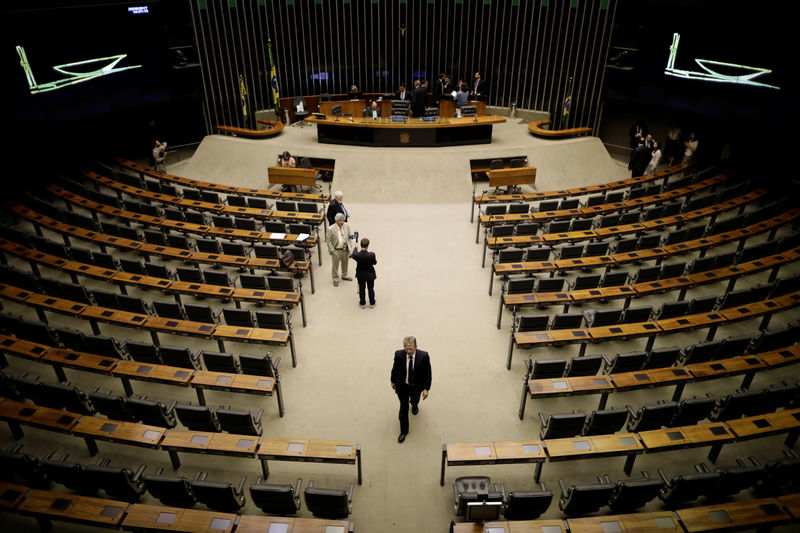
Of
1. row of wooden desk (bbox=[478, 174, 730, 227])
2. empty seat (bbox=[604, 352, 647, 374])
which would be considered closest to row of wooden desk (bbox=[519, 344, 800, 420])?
empty seat (bbox=[604, 352, 647, 374])

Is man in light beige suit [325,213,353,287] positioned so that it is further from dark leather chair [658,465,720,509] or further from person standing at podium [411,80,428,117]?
person standing at podium [411,80,428,117]

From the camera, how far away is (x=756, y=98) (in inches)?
441

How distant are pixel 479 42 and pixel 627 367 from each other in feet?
45.1

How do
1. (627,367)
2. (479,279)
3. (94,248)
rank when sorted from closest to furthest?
(627,367) < (479,279) < (94,248)

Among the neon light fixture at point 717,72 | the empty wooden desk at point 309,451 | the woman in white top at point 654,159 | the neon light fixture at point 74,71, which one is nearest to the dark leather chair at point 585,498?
the empty wooden desk at point 309,451

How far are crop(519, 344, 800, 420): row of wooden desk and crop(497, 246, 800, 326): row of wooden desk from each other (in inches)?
58.7

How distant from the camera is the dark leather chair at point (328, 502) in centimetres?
452

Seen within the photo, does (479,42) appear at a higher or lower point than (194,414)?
higher

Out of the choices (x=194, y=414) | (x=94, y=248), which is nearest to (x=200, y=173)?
(x=94, y=248)

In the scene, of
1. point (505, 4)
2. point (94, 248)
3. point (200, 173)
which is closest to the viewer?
point (94, 248)

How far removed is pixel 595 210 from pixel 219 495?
893cm

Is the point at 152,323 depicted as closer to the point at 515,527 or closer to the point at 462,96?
the point at 515,527

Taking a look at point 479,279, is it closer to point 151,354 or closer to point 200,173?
point 151,354

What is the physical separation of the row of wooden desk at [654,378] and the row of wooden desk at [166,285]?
3.83 metres
